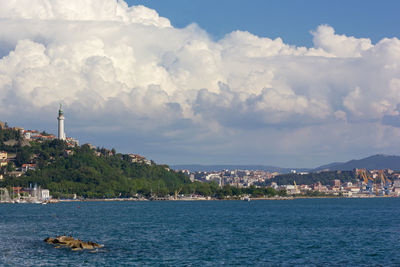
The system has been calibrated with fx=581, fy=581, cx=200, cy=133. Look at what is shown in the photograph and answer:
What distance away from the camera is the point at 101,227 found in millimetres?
94375

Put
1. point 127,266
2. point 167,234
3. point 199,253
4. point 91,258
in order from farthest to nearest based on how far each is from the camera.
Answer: point 167,234 < point 199,253 < point 91,258 < point 127,266

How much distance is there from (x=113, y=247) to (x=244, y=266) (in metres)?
18.1

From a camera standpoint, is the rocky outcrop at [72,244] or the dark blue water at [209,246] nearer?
the dark blue water at [209,246]

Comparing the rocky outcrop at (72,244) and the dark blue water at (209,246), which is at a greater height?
the rocky outcrop at (72,244)

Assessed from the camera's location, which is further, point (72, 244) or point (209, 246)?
point (209, 246)

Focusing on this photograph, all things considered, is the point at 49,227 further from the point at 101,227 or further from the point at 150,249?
the point at 150,249

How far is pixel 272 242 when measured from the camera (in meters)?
73.3

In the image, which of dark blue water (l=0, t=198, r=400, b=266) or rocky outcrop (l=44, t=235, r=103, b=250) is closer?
dark blue water (l=0, t=198, r=400, b=266)

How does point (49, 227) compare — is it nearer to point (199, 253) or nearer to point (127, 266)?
point (199, 253)

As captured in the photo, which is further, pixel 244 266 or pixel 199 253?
pixel 199 253

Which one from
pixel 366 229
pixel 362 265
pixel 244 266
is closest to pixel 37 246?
pixel 244 266

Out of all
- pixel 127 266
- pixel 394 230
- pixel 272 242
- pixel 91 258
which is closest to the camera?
pixel 127 266

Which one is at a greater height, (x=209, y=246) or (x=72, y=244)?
(x=72, y=244)

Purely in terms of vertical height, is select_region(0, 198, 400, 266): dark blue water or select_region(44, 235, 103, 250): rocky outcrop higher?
select_region(44, 235, 103, 250): rocky outcrop
